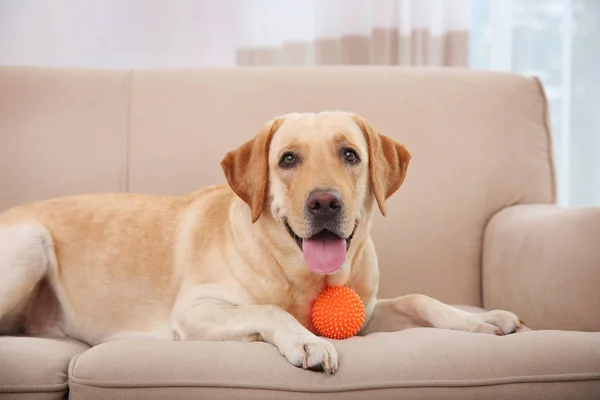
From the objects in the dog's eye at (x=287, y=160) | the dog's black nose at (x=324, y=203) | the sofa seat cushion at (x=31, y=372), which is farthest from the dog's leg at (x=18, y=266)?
the dog's black nose at (x=324, y=203)

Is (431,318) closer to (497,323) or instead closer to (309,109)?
(497,323)

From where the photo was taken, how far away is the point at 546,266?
2.29m

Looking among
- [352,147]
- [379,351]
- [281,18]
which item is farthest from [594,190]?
[379,351]

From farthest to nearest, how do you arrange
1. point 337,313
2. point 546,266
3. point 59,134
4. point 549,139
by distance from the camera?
point 549,139
point 59,134
point 546,266
point 337,313

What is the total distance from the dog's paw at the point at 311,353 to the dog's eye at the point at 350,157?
58cm

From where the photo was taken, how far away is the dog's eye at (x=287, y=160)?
6.70 ft

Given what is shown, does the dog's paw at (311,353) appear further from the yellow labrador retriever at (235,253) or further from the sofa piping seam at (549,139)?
the sofa piping seam at (549,139)

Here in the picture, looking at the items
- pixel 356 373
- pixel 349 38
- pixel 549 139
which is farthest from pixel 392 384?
pixel 349 38

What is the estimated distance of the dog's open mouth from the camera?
6.36 ft

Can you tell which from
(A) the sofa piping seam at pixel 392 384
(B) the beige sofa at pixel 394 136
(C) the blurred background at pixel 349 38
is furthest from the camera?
(C) the blurred background at pixel 349 38

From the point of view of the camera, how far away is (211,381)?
5.33 ft

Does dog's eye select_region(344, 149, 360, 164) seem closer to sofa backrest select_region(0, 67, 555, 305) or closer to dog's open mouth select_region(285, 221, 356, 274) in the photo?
dog's open mouth select_region(285, 221, 356, 274)

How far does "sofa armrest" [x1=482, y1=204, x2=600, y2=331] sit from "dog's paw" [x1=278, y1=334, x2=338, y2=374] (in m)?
0.90

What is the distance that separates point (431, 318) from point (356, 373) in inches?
25.0
